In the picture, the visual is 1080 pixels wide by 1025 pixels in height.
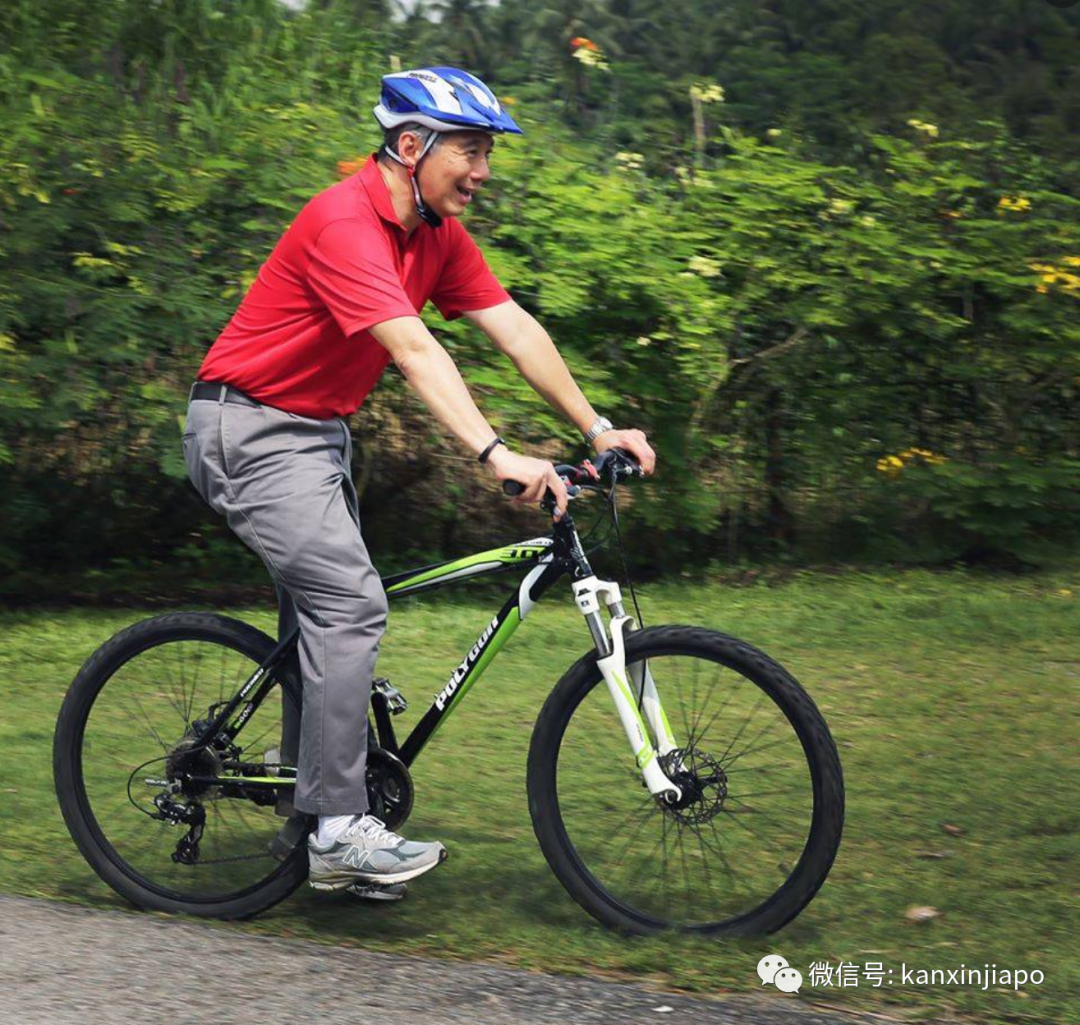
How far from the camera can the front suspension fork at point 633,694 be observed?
4.22 metres

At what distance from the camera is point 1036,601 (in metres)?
8.30

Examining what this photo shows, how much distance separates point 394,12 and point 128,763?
12049mm

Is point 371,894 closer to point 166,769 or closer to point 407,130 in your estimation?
point 166,769

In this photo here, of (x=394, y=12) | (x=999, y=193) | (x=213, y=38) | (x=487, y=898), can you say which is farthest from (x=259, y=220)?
(x=394, y=12)

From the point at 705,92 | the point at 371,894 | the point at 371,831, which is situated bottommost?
the point at 371,894

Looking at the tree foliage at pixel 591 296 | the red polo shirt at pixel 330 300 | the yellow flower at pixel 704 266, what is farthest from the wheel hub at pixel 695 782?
the yellow flower at pixel 704 266

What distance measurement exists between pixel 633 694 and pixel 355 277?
121 centimetres

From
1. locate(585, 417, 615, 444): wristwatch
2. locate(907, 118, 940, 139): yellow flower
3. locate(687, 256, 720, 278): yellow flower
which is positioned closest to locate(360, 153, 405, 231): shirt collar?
locate(585, 417, 615, 444): wristwatch

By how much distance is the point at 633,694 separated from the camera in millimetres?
4242

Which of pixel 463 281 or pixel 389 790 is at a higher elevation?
pixel 463 281

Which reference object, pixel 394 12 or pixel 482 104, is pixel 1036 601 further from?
pixel 394 12

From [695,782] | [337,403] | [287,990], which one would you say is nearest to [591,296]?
[337,403]

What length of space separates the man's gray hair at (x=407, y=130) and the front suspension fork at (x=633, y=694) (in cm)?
116

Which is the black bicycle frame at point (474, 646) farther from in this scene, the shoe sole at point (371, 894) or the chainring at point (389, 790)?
the shoe sole at point (371, 894)
